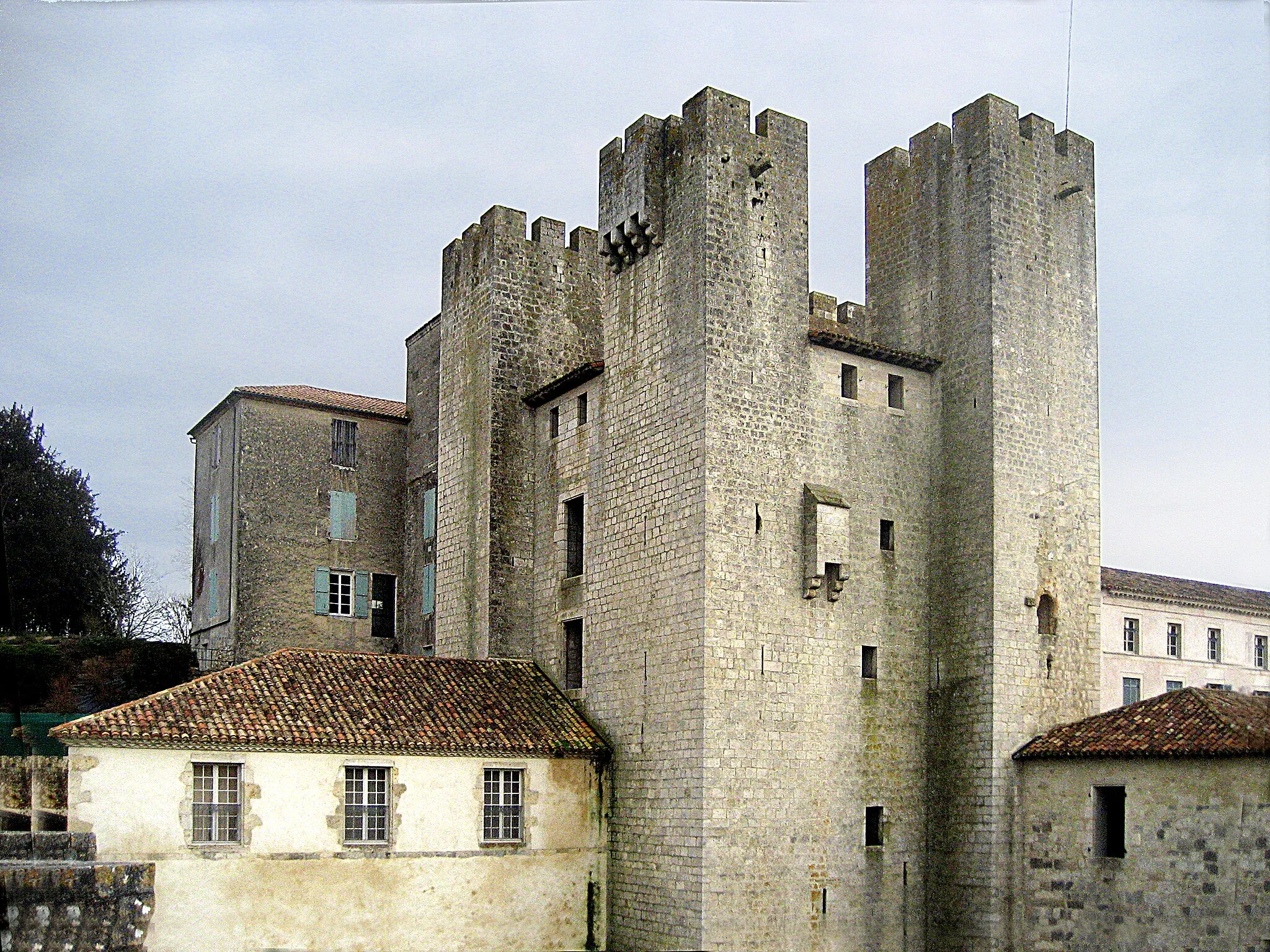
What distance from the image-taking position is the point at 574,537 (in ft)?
88.3

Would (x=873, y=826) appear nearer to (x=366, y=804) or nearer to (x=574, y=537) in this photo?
(x=574, y=537)

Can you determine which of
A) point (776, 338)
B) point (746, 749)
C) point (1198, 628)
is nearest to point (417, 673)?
point (746, 749)

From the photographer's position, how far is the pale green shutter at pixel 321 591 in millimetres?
32656

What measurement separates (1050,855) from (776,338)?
1015 centimetres

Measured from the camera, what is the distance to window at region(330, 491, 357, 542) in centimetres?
3328

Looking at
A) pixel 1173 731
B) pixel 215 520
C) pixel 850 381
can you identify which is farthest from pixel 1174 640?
pixel 215 520

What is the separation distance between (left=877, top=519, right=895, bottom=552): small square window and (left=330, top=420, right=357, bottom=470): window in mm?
15199

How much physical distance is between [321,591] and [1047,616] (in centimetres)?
1775

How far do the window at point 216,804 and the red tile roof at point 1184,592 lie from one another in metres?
23.8

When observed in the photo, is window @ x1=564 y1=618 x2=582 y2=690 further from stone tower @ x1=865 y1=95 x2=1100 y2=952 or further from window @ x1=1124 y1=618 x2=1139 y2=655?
window @ x1=1124 y1=618 x2=1139 y2=655

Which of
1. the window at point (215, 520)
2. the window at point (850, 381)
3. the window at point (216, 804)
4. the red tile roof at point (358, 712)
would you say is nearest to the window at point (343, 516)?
the window at point (215, 520)

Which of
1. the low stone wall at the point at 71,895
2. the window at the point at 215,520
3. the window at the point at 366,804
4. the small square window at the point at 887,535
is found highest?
the window at the point at 215,520

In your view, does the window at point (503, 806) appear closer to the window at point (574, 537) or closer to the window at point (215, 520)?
the window at point (574, 537)

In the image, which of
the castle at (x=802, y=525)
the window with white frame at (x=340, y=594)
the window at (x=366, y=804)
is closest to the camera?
the window at (x=366, y=804)
